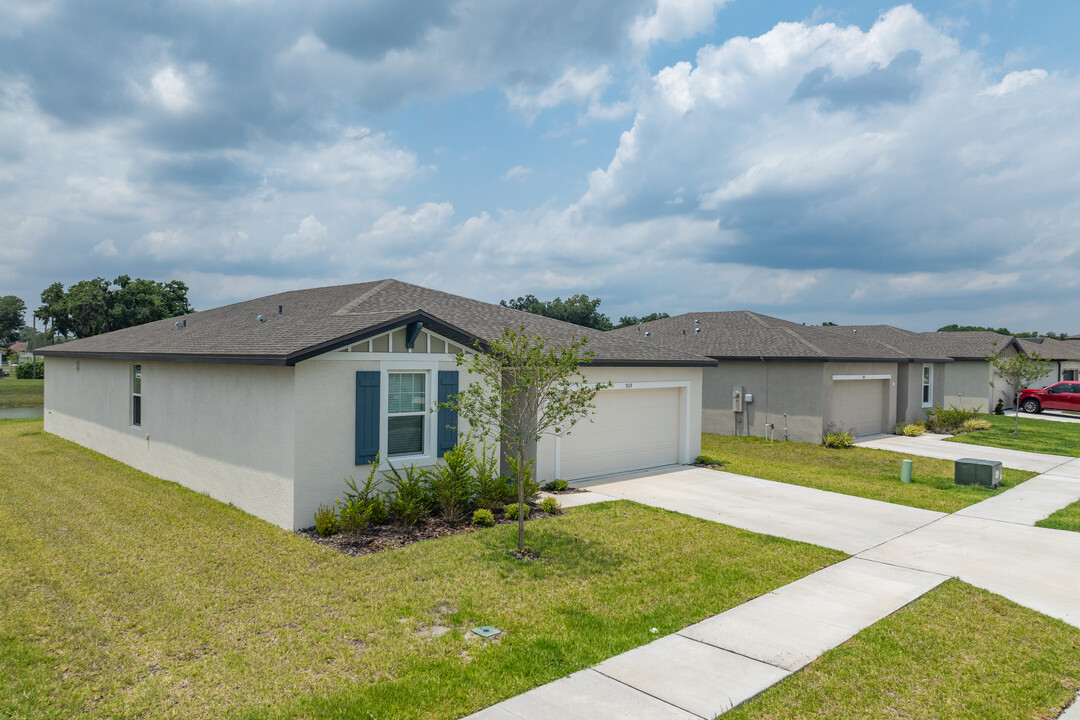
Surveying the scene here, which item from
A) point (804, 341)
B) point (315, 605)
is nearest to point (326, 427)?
point (315, 605)

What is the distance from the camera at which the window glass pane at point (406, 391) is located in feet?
34.4

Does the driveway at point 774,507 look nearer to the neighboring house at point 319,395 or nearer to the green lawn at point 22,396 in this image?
the neighboring house at point 319,395

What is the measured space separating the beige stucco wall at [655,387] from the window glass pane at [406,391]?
3339 mm

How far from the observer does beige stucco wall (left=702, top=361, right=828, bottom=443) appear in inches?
815

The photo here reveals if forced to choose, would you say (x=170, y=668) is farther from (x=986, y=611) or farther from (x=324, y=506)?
(x=986, y=611)

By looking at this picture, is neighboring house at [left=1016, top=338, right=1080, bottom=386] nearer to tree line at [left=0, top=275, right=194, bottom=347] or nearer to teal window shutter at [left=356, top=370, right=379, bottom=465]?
teal window shutter at [left=356, top=370, right=379, bottom=465]

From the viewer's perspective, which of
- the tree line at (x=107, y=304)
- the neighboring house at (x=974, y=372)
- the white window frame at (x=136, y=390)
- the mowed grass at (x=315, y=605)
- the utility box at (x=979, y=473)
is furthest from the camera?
the tree line at (x=107, y=304)

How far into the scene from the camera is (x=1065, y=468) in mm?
16688

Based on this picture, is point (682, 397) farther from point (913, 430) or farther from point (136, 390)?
point (136, 390)

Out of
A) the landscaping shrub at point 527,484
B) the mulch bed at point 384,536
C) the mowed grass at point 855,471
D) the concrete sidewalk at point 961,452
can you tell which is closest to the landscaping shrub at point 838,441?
the mowed grass at point 855,471

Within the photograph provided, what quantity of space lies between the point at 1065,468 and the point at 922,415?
9918mm

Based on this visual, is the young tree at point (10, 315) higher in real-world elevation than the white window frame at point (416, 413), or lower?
higher

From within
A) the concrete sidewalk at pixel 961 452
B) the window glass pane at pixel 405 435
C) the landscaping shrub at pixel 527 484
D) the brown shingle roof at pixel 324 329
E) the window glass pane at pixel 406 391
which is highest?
the brown shingle roof at pixel 324 329

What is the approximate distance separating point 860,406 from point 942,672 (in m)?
19.3
